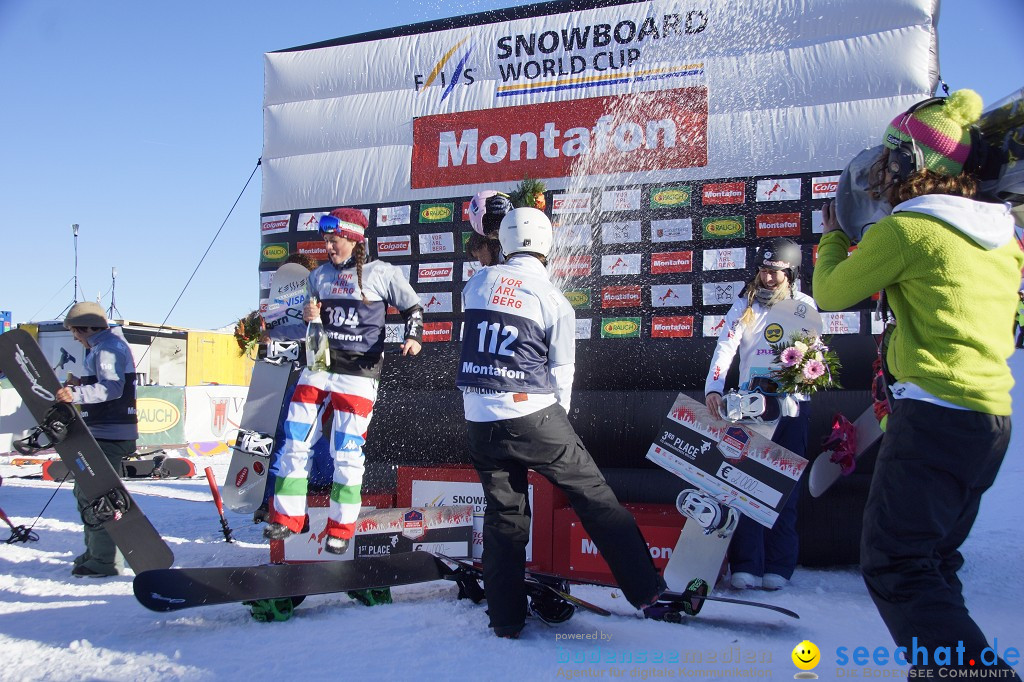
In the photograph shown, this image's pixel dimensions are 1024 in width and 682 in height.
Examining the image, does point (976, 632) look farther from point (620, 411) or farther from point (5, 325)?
point (5, 325)

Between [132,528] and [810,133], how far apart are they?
4.59 meters

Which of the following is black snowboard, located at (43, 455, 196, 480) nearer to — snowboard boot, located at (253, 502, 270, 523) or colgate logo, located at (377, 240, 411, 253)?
snowboard boot, located at (253, 502, 270, 523)

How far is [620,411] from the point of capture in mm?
4535

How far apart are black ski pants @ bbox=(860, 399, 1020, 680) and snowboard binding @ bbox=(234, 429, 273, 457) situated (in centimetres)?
369

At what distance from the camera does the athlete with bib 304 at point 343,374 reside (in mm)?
3699

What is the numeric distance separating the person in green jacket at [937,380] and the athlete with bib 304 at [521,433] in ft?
3.29

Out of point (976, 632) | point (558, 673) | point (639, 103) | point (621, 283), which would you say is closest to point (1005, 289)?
point (976, 632)

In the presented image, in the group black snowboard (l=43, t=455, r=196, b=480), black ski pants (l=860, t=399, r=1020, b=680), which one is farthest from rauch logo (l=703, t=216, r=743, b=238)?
black snowboard (l=43, t=455, r=196, b=480)

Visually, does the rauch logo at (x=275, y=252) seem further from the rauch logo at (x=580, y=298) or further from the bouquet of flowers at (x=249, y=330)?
the rauch logo at (x=580, y=298)

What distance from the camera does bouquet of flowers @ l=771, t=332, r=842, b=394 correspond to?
3549 millimetres

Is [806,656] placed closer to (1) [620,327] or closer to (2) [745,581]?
(2) [745,581]

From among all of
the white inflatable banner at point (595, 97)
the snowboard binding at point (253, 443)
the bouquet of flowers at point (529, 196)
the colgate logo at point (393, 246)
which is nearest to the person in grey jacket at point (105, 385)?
the snowboard binding at point (253, 443)

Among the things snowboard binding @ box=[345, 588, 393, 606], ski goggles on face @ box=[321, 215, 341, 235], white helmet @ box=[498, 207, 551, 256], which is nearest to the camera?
white helmet @ box=[498, 207, 551, 256]

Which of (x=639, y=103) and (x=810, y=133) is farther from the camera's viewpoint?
(x=639, y=103)
